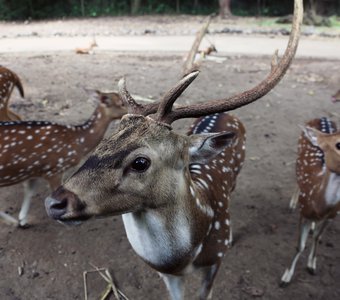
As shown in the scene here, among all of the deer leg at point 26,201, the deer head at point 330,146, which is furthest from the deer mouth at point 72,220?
the deer leg at point 26,201

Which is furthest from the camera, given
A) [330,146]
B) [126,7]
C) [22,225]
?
[126,7]

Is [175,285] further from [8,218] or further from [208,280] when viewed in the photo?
[8,218]

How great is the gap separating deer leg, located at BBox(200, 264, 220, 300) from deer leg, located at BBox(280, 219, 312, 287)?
2.32 feet

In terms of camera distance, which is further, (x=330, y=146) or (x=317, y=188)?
(x=317, y=188)

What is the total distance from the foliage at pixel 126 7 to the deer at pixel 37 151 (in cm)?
1443

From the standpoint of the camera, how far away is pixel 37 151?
3.51 meters

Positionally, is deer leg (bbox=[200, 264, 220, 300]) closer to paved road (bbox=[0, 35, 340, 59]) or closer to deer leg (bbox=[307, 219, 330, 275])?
deer leg (bbox=[307, 219, 330, 275])

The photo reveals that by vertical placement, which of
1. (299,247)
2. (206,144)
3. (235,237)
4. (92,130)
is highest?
(206,144)

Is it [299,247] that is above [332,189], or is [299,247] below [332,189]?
below

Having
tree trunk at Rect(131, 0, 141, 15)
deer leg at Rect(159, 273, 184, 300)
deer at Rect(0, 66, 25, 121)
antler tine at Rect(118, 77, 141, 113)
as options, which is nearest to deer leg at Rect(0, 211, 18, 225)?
deer at Rect(0, 66, 25, 121)

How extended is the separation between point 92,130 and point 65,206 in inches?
96.2

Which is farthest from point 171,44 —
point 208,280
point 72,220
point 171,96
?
point 72,220

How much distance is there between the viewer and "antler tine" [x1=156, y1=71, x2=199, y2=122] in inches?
75.8

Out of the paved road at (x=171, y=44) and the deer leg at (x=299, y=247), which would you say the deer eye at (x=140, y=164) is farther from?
the paved road at (x=171, y=44)
